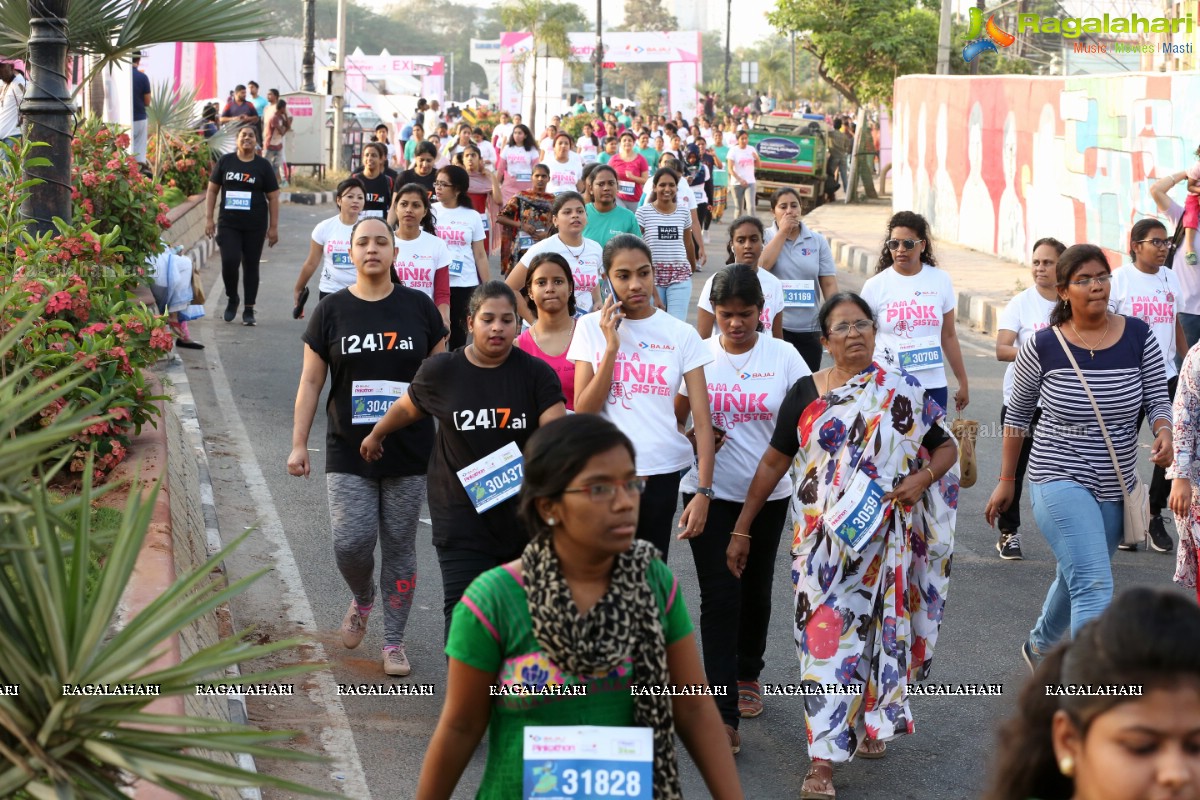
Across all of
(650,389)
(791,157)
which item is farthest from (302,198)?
(650,389)

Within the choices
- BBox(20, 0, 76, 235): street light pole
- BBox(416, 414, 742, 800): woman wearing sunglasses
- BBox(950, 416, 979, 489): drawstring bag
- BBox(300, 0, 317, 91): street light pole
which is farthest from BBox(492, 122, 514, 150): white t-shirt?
BBox(416, 414, 742, 800): woman wearing sunglasses

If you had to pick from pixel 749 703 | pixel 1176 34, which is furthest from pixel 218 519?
pixel 1176 34

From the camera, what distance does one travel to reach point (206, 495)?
889 cm

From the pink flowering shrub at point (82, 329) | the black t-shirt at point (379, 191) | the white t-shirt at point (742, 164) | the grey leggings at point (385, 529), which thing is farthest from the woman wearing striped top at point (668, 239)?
the white t-shirt at point (742, 164)

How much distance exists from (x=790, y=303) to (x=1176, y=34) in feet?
61.5

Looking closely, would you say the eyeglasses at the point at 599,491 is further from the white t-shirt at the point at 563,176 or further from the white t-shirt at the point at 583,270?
the white t-shirt at the point at 563,176

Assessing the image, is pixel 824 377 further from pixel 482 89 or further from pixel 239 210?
pixel 482 89

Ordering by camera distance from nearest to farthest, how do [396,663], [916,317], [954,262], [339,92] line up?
[396,663], [916,317], [954,262], [339,92]

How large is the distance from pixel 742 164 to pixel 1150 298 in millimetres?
22972

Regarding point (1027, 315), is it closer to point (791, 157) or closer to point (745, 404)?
point (745, 404)

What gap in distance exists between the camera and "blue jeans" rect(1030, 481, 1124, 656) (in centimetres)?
582

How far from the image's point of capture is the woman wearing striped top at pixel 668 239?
12055mm

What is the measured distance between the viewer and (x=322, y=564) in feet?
25.8

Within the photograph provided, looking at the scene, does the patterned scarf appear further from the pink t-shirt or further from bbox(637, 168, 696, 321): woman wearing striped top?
bbox(637, 168, 696, 321): woman wearing striped top
